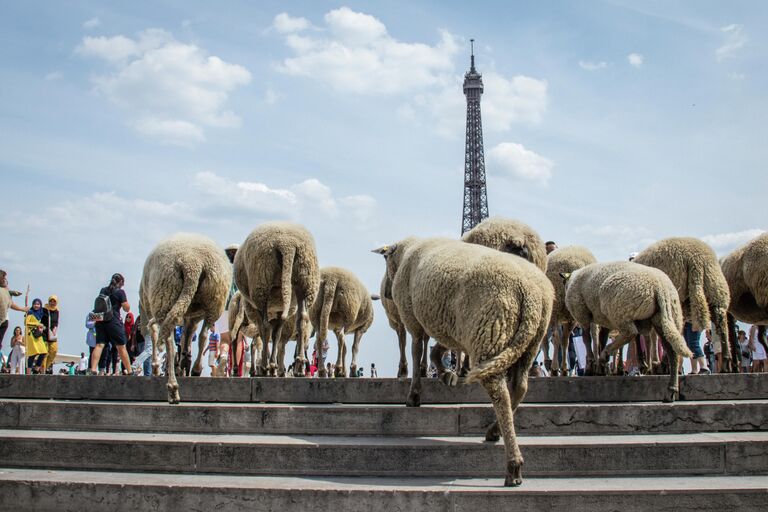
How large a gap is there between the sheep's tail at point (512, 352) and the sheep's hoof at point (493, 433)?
3.76 ft

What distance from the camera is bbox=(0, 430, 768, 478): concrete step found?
7.02m

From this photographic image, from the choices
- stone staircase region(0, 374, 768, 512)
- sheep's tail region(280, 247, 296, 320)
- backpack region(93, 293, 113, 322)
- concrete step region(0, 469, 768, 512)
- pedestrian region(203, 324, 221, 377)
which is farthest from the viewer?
pedestrian region(203, 324, 221, 377)

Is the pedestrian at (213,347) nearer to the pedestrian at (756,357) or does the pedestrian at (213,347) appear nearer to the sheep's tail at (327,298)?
the sheep's tail at (327,298)

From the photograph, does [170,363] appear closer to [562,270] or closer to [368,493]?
[368,493]

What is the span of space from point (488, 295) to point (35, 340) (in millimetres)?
12299

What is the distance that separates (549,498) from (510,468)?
419mm

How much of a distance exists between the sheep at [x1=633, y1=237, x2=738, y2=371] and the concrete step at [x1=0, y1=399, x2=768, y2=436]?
2581 millimetres

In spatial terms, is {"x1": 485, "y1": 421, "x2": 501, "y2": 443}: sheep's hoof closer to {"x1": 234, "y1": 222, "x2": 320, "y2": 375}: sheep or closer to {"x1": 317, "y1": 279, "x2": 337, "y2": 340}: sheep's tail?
{"x1": 234, "y1": 222, "x2": 320, "y2": 375}: sheep

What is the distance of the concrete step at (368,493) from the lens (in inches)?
241

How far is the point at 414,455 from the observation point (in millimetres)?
7094

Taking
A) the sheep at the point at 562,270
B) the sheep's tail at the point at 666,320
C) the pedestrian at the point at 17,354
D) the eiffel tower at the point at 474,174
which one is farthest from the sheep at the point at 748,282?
the eiffel tower at the point at 474,174

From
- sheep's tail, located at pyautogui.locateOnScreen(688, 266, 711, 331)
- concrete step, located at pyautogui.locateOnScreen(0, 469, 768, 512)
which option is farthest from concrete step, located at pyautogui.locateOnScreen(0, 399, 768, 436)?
sheep's tail, located at pyautogui.locateOnScreen(688, 266, 711, 331)

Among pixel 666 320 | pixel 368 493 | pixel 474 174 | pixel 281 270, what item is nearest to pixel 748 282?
pixel 666 320

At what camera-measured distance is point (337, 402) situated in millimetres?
9055
